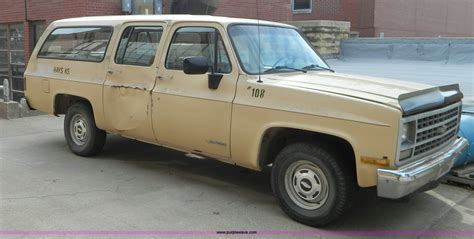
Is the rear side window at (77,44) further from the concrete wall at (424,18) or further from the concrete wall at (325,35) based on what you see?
the concrete wall at (424,18)

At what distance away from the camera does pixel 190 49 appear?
541 cm

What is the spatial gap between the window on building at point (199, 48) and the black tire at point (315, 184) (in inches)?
43.6

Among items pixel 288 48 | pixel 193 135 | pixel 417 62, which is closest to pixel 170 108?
pixel 193 135

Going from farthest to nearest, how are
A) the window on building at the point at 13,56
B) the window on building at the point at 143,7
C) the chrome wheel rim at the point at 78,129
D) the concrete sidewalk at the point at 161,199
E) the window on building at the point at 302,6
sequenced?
the window on building at the point at 302,6, the window on building at the point at 13,56, the window on building at the point at 143,7, the chrome wheel rim at the point at 78,129, the concrete sidewalk at the point at 161,199

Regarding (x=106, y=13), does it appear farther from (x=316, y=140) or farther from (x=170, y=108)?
(x=316, y=140)

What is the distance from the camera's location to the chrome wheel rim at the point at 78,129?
6.69m

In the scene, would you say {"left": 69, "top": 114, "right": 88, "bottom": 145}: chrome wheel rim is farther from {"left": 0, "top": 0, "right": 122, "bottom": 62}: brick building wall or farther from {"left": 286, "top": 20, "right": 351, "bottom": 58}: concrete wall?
{"left": 286, "top": 20, "right": 351, "bottom": 58}: concrete wall

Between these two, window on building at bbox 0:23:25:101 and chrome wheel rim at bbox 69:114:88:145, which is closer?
chrome wheel rim at bbox 69:114:88:145

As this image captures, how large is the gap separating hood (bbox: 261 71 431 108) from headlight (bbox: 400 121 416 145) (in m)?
0.21

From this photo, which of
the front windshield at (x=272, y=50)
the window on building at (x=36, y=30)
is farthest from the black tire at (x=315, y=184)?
the window on building at (x=36, y=30)

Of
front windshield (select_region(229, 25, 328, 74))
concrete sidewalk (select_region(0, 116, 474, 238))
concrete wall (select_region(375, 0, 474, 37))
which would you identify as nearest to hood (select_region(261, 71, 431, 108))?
front windshield (select_region(229, 25, 328, 74))

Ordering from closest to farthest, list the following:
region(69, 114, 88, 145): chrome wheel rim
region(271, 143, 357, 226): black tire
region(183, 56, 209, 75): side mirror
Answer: region(271, 143, 357, 226): black tire < region(183, 56, 209, 75): side mirror < region(69, 114, 88, 145): chrome wheel rim

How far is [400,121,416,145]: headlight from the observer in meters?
3.94

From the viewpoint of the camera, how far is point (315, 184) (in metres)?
4.41
